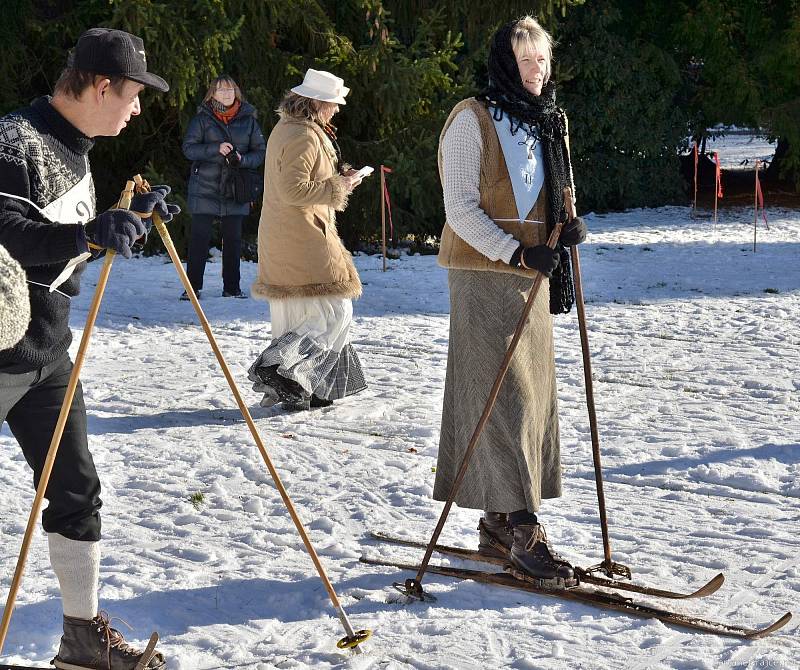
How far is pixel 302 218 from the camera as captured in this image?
260 inches

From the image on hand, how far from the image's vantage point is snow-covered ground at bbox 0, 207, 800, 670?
3.70 m

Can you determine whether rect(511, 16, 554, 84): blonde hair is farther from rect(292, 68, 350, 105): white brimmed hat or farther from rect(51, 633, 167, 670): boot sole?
rect(292, 68, 350, 105): white brimmed hat

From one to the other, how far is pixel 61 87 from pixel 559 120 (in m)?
1.79

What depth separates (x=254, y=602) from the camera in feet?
13.1

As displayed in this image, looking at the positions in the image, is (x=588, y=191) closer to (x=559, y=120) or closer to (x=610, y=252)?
(x=610, y=252)

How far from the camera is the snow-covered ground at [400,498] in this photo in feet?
12.1

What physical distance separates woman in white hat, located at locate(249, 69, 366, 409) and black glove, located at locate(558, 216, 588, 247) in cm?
265

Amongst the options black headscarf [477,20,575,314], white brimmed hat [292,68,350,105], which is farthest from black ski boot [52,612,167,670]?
white brimmed hat [292,68,350,105]

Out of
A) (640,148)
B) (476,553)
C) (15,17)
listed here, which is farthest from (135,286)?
(640,148)

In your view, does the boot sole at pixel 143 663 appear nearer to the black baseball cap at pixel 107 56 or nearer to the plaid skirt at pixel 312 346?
the black baseball cap at pixel 107 56

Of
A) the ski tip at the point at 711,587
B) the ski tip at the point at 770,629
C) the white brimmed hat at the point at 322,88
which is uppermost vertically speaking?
the white brimmed hat at the point at 322,88

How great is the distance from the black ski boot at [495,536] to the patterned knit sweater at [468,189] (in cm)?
96

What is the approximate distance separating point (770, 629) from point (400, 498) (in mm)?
1833

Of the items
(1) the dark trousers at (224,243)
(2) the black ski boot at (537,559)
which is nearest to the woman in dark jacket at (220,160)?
(1) the dark trousers at (224,243)
